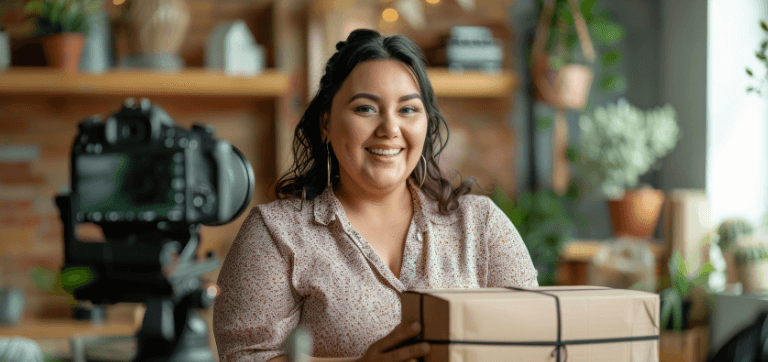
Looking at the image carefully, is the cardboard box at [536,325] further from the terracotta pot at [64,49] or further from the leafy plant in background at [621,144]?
the terracotta pot at [64,49]

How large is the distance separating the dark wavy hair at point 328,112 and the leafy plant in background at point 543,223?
1495 mm

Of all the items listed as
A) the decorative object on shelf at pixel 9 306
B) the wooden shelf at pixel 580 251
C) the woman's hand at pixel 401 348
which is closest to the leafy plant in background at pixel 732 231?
the wooden shelf at pixel 580 251

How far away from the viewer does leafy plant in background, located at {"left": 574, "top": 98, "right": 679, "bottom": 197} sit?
2.70 metres

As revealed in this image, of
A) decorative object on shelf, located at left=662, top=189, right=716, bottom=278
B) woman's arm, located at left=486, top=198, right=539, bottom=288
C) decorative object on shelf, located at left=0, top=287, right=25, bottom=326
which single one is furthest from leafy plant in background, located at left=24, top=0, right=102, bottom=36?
decorative object on shelf, located at left=662, top=189, right=716, bottom=278

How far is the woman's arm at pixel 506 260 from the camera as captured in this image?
4.11 feet

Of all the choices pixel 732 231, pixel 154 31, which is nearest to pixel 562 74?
pixel 732 231

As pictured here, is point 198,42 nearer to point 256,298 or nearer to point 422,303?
point 256,298

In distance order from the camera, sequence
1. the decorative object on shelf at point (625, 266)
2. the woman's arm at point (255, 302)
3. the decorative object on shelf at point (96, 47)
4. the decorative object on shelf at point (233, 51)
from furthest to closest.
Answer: the decorative object on shelf at point (233, 51)
the decorative object on shelf at point (96, 47)
the decorative object on shelf at point (625, 266)
the woman's arm at point (255, 302)

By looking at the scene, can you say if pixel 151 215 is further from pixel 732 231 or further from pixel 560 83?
pixel 560 83

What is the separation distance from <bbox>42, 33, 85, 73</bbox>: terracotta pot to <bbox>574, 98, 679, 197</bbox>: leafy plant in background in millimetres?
2103

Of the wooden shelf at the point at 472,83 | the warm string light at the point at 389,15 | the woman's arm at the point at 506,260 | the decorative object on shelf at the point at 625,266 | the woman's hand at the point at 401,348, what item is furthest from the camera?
the warm string light at the point at 389,15

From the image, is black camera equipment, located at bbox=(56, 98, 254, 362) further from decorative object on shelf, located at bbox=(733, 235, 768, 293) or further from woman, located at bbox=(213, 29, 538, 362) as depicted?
decorative object on shelf, located at bbox=(733, 235, 768, 293)

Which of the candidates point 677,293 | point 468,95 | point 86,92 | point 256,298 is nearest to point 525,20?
point 468,95

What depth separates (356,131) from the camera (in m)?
1.20
